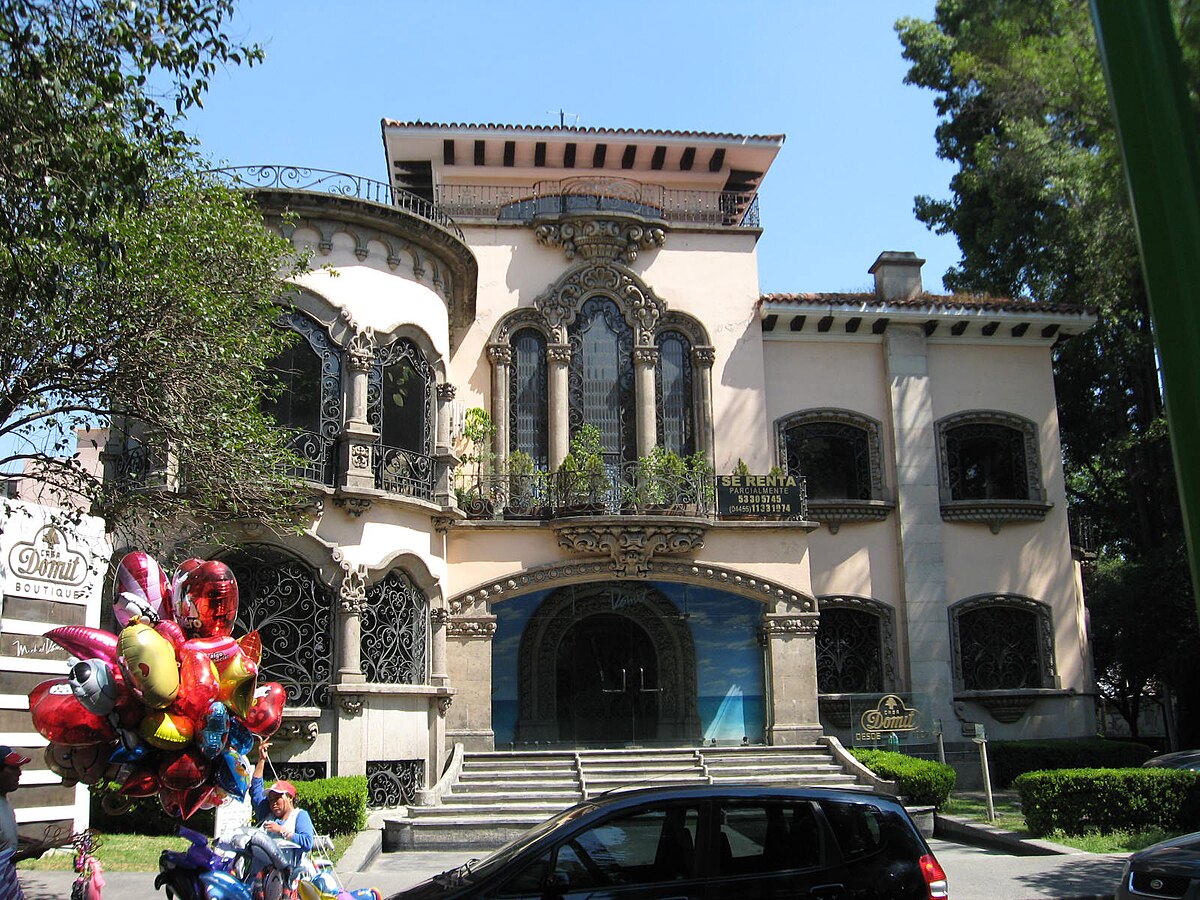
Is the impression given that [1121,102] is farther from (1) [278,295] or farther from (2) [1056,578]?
(2) [1056,578]

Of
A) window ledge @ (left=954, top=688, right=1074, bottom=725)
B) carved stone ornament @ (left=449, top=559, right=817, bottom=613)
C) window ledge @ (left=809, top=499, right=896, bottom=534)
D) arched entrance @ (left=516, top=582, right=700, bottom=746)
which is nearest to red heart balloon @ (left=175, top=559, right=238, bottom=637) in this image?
carved stone ornament @ (left=449, top=559, right=817, bottom=613)

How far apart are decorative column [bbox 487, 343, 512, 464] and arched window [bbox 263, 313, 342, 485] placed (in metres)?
4.48

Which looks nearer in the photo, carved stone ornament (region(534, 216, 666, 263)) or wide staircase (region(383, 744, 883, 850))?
wide staircase (region(383, 744, 883, 850))

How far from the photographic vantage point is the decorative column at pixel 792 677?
21.5 meters

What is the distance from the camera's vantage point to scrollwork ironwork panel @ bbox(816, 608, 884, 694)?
23.4 metres

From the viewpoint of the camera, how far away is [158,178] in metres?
12.1

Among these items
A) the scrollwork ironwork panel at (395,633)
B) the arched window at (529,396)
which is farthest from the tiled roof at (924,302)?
the scrollwork ironwork panel at (395,633)

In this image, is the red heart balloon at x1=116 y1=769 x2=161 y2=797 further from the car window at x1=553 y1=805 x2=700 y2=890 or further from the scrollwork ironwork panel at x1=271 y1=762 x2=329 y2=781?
the scrollwork ironwork panel at x1=271 y1=762 x2=329 y2=781

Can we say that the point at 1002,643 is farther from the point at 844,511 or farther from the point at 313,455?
the point at 313,455

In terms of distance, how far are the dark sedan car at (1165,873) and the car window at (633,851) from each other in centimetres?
486

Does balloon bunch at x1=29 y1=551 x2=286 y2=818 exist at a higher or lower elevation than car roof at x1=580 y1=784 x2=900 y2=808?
higher

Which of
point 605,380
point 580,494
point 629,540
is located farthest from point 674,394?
point 629,540

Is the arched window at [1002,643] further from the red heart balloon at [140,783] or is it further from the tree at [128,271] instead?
the red heart balloon at [140,783]

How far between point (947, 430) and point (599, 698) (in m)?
9.62
